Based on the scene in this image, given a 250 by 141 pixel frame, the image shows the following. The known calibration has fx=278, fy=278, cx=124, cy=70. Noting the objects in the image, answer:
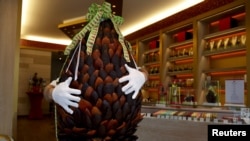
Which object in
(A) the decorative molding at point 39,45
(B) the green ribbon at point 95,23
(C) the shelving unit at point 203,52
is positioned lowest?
(B) the green ribbon at point 95,23

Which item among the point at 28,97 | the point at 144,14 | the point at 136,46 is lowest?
the point at 28,97

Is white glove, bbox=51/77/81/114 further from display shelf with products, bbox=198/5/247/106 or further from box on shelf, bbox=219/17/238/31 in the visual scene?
box on shelf, bbox=219/17/238/31

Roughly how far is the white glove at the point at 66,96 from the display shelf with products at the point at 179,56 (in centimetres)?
524

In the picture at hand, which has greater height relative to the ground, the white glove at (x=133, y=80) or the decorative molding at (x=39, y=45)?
the decorative molding at (x=39, y=45)

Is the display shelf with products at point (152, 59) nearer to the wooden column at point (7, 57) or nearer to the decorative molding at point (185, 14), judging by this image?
the decorative molding at point (185, 14)

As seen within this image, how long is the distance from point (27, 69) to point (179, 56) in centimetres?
692

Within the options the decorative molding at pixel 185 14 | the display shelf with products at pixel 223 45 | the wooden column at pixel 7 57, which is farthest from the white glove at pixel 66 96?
the decorative molding at pixel 185 14

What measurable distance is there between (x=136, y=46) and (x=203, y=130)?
20.9 feet

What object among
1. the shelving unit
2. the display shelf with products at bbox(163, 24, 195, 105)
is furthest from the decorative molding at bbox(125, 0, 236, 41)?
the display shelf with products at bbox(163, 24, 195, 105)

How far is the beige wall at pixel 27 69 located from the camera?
10.9 meters

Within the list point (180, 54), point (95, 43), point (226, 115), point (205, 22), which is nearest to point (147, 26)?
point (180, 54)

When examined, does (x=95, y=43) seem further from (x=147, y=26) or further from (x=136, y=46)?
(x=136, y=46)

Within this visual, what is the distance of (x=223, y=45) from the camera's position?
529 centimetres

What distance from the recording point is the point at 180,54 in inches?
260
